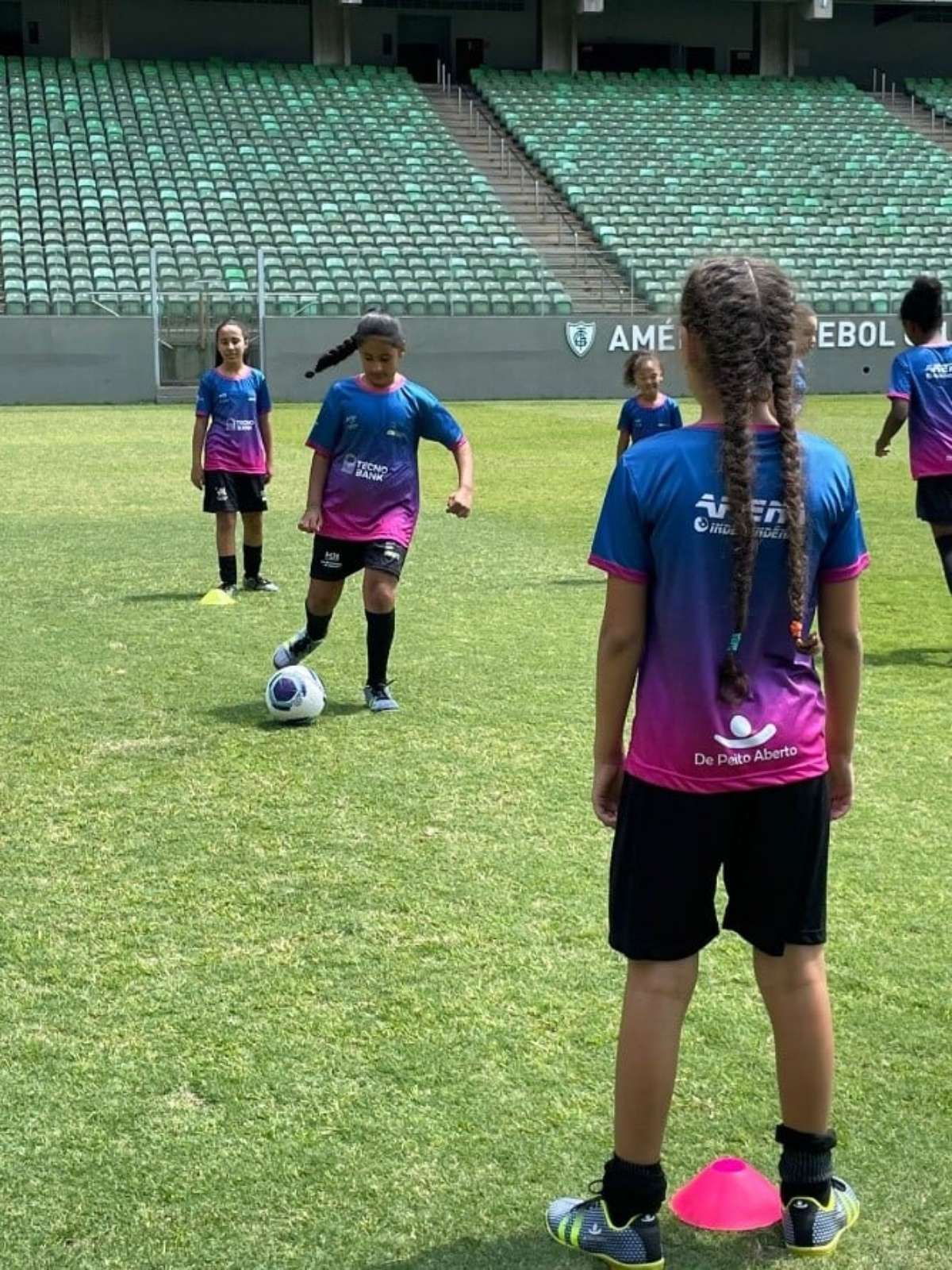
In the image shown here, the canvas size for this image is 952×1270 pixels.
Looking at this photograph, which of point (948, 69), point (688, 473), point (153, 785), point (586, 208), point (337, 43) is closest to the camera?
point (688, 473)

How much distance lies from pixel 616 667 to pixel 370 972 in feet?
5.68

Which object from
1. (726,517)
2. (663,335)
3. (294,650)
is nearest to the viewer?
(726,517)

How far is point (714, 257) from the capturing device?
2857mm

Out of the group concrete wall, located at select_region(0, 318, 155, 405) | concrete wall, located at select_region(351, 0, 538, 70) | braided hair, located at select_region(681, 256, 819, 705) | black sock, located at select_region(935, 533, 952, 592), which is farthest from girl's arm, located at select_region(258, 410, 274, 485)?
concrete wall, located at select_region(351, 0, 538, 70)

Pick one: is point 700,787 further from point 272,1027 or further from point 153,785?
point 153,785

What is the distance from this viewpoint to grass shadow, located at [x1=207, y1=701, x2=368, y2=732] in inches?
275

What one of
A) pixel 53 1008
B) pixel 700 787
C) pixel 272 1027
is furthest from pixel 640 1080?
pixel 53 1008

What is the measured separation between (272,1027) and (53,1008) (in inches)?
23.9

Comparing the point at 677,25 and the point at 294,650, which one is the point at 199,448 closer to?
the point at 294,650

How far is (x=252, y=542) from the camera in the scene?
1072 centimetres

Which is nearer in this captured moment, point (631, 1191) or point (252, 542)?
point (631, 1191)

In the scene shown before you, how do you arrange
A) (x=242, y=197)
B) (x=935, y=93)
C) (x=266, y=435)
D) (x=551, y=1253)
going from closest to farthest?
1. (x=551, y=1253)
2. (x=266, y=435)
3. (x=242, y=197)
4. (x=935, y=93)

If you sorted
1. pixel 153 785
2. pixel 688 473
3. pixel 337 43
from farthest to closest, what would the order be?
1. pixel 337 43
2. pixel 153 785
3. pixel 688 473

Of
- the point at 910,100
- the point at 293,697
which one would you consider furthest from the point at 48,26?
the point at 293,697
